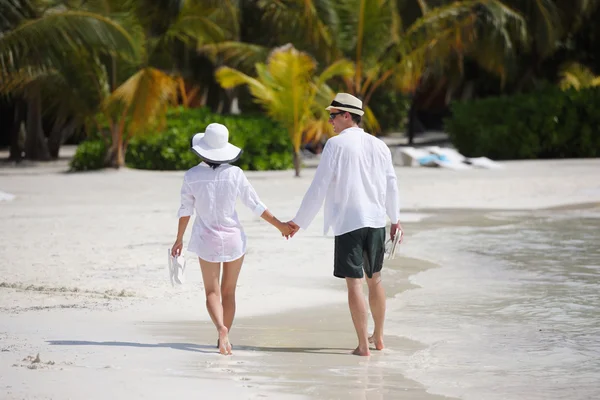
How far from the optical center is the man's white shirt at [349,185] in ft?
23.3

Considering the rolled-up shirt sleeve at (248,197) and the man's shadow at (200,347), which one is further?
the man's shadow at (200,347)

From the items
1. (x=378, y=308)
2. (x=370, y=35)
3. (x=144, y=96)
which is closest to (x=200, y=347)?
(x=378, y=308)

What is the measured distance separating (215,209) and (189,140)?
19.1 m

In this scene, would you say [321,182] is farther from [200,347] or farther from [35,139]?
[35,139]

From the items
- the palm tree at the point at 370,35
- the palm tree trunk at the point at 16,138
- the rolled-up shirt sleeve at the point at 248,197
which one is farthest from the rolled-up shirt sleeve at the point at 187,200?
the palm tree trunk at the point at 16,138

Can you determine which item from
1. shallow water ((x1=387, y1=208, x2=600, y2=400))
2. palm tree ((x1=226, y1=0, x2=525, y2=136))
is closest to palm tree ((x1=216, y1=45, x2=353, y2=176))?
palm tree ((x1=226, y1=0, x2=525, y2=136))

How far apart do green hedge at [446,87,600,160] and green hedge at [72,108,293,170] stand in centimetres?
626

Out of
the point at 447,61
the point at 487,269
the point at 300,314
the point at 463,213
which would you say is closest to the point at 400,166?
the point at 447,61

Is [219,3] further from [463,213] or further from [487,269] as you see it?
[487,269]

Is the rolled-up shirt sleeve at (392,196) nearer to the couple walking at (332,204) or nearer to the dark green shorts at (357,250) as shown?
the couple walking at (332,204)

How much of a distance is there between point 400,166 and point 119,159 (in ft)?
21.5

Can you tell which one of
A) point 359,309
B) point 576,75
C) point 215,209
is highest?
point 215,209

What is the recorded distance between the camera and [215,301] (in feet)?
23.6

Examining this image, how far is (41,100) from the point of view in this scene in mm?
30125
